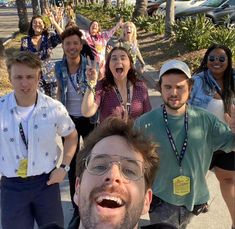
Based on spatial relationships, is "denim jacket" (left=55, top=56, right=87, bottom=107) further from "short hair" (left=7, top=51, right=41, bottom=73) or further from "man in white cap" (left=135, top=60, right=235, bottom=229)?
"man in white cap" (left=135, top=60, right=235, bottom=229)

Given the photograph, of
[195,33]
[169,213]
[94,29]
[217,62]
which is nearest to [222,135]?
[169,213]

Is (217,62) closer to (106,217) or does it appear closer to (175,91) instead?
(175,91)

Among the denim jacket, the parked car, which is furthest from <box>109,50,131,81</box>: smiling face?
the parked car

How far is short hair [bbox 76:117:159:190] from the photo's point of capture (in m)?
2.40

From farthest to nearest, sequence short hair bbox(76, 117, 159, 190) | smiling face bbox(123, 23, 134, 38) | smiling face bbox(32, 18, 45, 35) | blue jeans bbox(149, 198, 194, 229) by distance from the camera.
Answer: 1. smiling face bbox(123, 23, 134, 38)
2. smiling face bbox(32, 18, 45, 35)
3. blue jeans bbox(149, 198, 194, 229)
4. short hair bbox(76, 117, 159, 190)

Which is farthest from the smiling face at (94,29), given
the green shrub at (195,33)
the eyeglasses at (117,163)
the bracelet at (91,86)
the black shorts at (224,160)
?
the eyeglasses at (117,163)

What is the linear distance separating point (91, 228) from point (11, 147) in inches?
52.9

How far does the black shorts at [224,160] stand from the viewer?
3754 millimetres

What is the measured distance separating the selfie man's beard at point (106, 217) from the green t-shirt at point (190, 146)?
3.68 ft

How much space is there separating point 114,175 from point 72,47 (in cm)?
280

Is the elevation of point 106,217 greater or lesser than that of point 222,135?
greater

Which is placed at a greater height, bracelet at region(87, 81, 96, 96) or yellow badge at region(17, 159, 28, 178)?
bracelet at region(87, 81, 96, 96)

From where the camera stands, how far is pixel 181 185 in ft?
10.6

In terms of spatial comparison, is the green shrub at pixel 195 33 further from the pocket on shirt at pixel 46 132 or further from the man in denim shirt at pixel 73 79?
the pocket on shirt at pixel 46 132
